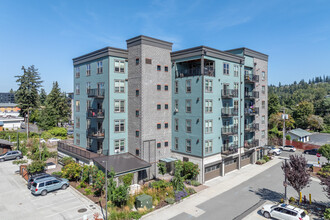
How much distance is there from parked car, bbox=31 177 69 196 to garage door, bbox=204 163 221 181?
1850 cm

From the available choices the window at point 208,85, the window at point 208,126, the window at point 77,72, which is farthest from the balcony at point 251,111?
the window at point 77,72

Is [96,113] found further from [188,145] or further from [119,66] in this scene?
[188,145]

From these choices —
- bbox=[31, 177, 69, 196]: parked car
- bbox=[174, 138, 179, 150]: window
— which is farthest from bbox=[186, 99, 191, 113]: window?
bbox=[31, 177, 69, 196]: parked car

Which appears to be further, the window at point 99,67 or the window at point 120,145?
the window at point 99,67

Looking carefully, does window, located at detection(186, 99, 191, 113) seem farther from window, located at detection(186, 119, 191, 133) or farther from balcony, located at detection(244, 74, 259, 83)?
balcony, located at detection(244, 74, 259, 83)

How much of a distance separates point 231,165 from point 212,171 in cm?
530

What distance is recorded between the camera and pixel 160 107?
1244 inches

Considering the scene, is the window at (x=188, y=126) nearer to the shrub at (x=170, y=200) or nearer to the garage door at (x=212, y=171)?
the garage door at (x=212, y=171)

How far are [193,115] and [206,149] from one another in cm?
504

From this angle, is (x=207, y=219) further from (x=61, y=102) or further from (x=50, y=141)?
(x=61, y=102)

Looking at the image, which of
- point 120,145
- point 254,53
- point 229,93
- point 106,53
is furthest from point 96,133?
point 254,53

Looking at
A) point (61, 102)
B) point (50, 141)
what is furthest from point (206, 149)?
point (61, 102)

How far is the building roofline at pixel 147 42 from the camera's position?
29188 millimetres

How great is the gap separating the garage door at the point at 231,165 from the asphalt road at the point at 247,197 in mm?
3857
